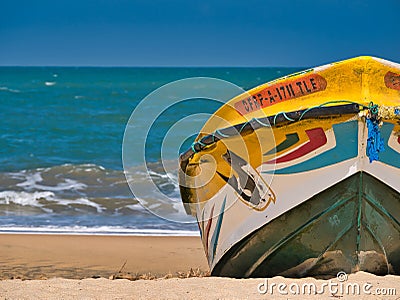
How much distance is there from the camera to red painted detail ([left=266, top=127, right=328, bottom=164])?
3439mm

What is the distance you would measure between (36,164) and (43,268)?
21.5ft

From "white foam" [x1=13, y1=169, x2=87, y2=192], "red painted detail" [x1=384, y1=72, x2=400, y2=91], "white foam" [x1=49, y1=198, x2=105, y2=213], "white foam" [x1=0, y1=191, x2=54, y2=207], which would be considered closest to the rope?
"red painted detail" [x1=384, y1=72, x2=400, y2=91]

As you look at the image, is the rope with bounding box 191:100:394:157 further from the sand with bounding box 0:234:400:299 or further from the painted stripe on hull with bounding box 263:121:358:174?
the sand with bounding box 0:234:400:299

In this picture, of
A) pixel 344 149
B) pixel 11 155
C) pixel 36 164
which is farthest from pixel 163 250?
pixel 11 155

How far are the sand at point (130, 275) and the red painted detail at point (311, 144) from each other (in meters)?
0.71

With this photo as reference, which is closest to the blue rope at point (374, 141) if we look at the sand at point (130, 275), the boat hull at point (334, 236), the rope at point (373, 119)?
the rope at point (373, 119)

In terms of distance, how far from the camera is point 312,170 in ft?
11.7

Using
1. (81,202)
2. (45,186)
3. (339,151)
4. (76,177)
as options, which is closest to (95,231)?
(81,202)

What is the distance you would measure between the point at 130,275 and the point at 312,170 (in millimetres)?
1918

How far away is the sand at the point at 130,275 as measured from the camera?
141 inches

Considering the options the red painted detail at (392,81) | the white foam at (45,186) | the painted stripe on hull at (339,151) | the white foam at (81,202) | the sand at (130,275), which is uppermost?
the white foam at (45,186)

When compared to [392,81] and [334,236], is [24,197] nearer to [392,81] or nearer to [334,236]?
[334,236]

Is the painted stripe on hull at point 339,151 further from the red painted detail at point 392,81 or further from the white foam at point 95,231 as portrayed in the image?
the white foam at point 95,231

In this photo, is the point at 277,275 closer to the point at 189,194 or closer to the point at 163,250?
the point at 189,194
